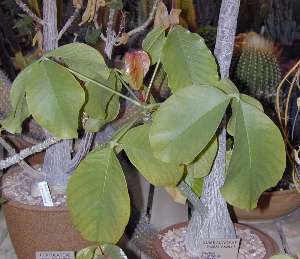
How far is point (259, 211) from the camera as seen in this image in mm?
1607

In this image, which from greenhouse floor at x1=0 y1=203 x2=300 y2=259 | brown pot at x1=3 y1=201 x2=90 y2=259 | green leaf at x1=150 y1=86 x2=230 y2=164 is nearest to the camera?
green leaf at x1=150 y1=86 x2=230 y2=164

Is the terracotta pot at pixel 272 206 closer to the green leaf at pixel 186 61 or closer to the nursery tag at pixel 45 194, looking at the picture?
the nursery tag at pixel 45 194

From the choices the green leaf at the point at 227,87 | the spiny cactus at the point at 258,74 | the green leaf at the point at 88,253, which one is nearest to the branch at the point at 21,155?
the green leaf at the point at 88,253

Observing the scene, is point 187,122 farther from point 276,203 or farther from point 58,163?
point 276,203

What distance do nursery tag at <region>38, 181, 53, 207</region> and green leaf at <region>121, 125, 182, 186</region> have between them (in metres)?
0.50

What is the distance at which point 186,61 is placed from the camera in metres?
0.85

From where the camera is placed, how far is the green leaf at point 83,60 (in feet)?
2.77

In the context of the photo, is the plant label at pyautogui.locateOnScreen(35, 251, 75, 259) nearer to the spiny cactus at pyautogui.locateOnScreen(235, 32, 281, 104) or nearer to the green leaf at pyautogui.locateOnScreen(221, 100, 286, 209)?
the green leaf at pyautogui.locateOnScreen(221, 100, 286, 209)

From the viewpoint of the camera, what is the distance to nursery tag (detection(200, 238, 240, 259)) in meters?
1.04

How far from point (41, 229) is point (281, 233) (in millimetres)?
736

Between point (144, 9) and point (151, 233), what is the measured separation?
44.8 inches

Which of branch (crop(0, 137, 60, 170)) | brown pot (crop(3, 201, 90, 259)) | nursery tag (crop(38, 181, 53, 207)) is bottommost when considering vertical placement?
brown pot (crop(3, 201, 90, 259))

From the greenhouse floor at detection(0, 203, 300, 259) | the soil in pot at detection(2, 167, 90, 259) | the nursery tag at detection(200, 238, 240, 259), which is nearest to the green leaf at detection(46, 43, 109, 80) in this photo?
the nursery tag at detection(200, 238, 240, 259)

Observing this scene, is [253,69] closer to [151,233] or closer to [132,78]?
[151,233]
